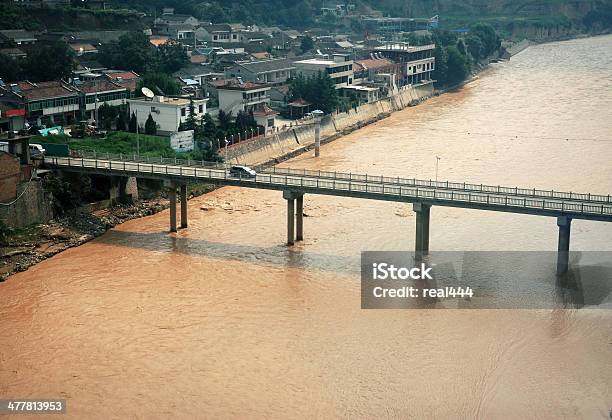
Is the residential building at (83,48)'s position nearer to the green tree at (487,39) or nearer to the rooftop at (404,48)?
the rooftop at (404,48)

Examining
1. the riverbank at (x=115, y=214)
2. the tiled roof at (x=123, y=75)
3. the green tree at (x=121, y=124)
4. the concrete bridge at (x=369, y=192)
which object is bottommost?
the riverbank at (x=115, y=214)

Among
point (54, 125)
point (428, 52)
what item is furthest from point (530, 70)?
point (54, 125)

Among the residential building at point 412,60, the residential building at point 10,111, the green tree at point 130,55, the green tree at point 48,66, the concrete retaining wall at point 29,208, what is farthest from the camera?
the residential building at point 412,60

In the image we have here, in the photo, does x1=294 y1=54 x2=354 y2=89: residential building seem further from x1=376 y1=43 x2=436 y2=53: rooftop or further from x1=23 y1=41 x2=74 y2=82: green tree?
x1=23 y1=41 x2=74 y2=82: green tree

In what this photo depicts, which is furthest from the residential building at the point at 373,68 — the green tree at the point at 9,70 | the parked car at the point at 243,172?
the parked car at the point at 243,172

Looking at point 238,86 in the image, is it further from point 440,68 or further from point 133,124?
point 440,68

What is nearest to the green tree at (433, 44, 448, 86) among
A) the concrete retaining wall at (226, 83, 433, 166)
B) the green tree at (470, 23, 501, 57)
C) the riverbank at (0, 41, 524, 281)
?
the concrete retaining wall at (226, 83, 433, 166)

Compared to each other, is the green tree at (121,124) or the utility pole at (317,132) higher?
the green tree at (121,124)

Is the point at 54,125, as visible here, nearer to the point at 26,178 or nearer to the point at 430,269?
the point at 26,178
